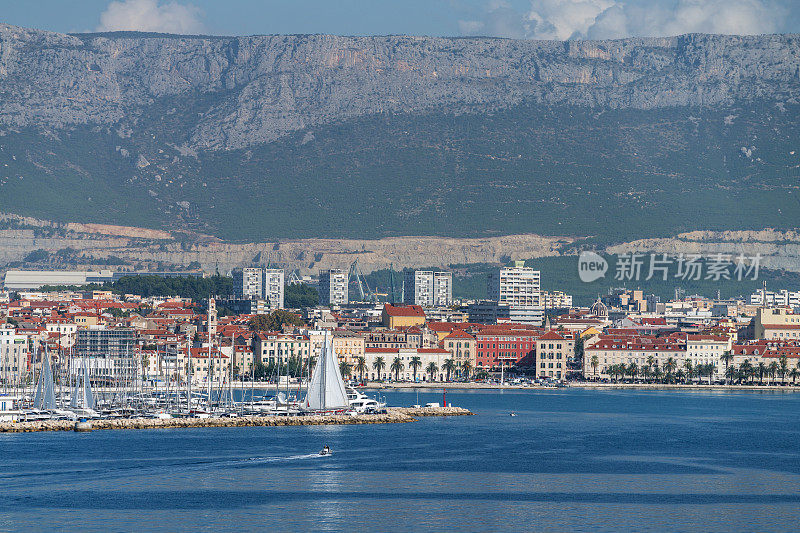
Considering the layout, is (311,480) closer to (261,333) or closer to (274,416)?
(274,416)

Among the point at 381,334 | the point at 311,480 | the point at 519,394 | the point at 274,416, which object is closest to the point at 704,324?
the point at 381,334

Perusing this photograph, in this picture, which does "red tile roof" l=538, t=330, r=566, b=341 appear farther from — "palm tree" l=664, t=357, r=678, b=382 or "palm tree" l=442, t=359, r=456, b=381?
"palm tree" l=664, t=357, r=678, b=382

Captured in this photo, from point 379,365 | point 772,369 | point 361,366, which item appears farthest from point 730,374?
point 361,366

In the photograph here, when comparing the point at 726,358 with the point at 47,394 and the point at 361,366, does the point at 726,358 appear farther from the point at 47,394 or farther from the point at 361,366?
the point at 47,394

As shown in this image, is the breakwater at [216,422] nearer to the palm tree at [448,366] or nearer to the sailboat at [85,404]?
the sailboat at [85,404]

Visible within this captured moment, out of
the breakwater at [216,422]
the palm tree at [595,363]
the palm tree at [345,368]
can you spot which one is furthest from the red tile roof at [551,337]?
the breakwater at [216,422]

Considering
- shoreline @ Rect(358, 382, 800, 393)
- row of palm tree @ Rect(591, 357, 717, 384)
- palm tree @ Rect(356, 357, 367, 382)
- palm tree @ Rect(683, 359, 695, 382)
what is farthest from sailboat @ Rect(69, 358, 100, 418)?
palm tree @ Rect(683, 359, 695, 382)
